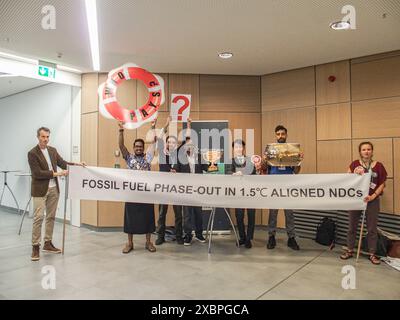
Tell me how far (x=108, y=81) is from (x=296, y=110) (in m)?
3.22

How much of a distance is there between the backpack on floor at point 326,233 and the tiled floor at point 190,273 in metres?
0.12

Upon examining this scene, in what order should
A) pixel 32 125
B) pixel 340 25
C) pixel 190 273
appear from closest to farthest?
pixel 190 273, pixel 340 25, pixel 32 125

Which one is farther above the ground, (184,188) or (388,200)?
(184,188)

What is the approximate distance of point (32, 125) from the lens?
21.7ft

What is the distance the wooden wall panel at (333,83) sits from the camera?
4551 millimetres

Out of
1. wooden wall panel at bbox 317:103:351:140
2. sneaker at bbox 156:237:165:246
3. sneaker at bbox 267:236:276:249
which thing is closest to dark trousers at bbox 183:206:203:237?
sneaker at bbox 156:237:165:246

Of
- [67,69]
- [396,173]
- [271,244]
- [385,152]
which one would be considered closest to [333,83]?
[385,152]

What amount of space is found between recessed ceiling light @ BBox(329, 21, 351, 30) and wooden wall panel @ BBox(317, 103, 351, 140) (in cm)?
145

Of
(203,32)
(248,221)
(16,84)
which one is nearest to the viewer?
(203,32)

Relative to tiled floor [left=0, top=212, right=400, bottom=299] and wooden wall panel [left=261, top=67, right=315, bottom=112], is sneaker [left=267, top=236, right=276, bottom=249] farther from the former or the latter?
wooden wall panel [left=261, top=67, right=315, bottom=112]

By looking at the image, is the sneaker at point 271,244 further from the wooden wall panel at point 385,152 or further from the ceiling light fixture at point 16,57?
the ceiling light fixture at point 16,57

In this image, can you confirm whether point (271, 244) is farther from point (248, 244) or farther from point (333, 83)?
point (333, 83)

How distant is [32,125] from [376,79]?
21.8ft

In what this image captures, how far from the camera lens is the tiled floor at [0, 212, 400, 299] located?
8.59 feet
